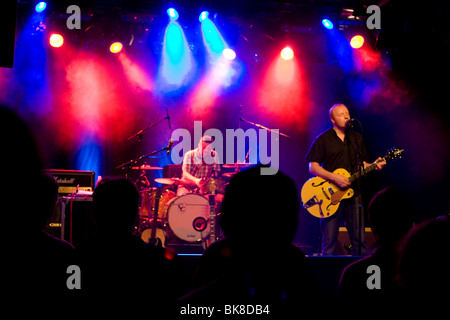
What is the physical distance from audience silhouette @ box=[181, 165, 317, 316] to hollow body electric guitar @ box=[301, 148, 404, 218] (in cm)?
410

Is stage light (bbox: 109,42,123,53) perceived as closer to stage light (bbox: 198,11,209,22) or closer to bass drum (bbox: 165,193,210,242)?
stage light (bbox: 198,11,209,22)

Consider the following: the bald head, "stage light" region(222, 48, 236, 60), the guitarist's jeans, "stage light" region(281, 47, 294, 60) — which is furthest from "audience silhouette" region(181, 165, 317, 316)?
"stage light" region(281, 47, 294, 60)

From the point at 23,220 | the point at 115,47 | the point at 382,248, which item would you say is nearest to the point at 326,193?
the point at 382,248

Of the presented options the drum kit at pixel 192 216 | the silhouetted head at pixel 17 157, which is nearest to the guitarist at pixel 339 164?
the drum kit at pixel 192 216

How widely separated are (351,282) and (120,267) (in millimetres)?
1215

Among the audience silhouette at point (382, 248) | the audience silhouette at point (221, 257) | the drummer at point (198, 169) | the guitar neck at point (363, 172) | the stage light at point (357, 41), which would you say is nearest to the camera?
the audience silhouette at point (221, 257)

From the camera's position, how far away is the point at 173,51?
9.25 metres

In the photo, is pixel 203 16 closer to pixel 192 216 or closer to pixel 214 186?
pixel 214 186

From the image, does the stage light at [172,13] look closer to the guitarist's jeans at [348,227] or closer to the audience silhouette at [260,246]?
the guitarist's jeans at [348,227]

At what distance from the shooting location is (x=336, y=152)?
580 cm

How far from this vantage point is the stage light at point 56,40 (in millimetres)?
8000

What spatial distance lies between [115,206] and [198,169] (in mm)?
5913

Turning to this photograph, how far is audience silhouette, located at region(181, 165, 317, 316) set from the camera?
1.27 metres

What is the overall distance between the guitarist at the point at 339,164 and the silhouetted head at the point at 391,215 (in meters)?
3.05
